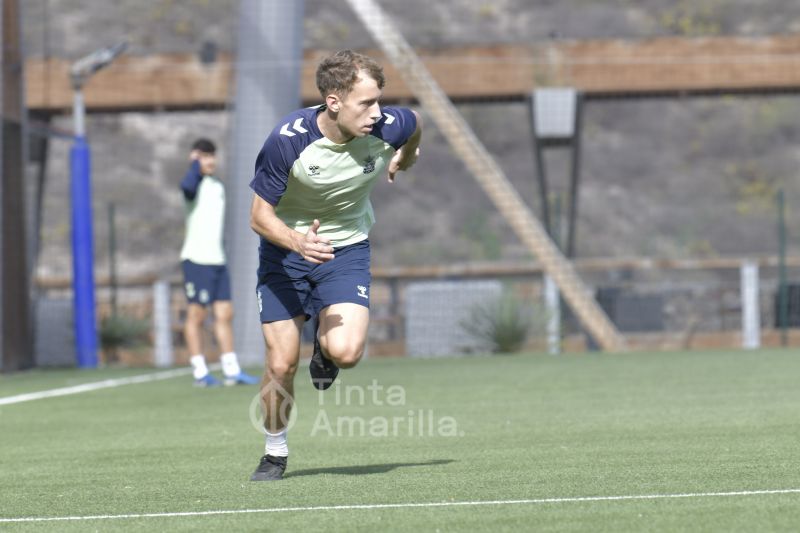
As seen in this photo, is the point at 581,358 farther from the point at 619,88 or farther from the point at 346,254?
the point at 346,254

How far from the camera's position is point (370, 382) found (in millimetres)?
12445

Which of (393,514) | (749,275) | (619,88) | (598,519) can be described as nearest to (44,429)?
(393,514)

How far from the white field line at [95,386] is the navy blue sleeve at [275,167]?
617 cm

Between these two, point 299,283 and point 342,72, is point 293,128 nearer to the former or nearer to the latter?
point 342,72

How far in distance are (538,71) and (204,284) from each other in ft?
31.9

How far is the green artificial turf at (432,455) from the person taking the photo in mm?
4746

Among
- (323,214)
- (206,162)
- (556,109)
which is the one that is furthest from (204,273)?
(556,109)

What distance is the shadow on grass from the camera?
20.1 ft

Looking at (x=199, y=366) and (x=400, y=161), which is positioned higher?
(x=400, y=161)

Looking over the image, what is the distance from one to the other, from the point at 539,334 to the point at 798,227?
28993 millimetres

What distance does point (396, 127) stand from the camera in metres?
6.19

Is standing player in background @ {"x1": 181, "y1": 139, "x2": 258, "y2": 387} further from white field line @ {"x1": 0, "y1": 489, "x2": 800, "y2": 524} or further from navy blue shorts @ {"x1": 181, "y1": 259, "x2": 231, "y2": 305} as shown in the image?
white field line @ {"x1": 0, "y1": 489, "x2": 800, "y2": 524}

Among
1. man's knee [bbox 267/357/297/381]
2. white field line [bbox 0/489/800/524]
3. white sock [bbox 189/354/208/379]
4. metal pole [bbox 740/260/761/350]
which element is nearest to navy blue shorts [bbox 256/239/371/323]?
man's knee [bbox 267/357/297/381]

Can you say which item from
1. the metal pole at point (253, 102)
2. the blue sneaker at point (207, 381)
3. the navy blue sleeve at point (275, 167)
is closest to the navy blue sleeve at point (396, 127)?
the navy blue sleeve at point (275, 167)
